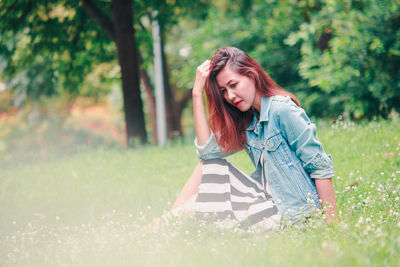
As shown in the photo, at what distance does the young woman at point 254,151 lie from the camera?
10.1ft

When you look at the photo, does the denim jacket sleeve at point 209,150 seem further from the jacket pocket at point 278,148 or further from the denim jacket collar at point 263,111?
the jacket pocket at point 278,148

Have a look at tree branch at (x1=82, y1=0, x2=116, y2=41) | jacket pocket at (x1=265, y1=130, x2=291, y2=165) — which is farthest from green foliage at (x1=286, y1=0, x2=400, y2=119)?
jacket pocket at (x1=265, y1=130, x2=291, y2=165)

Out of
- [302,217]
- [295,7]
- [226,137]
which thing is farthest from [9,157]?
[295,7]

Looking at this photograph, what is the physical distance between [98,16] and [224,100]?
6.75m

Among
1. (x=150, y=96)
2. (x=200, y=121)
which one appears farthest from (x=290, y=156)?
(x=150, y=96)

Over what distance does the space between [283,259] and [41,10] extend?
9584 mm

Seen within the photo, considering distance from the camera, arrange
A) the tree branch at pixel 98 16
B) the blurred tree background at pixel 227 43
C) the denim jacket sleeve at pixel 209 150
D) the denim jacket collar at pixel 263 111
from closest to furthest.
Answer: the denim jacket collar at pixel 263 111, the denim jacket sleeve at pixel 209 150, the blurred tree background at pixel 227 43, the tree branch at pixel 98 16

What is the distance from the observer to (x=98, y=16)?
368 inches

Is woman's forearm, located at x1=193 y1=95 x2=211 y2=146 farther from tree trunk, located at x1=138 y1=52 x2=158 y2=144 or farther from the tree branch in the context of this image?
tree trunk, located at x1=138 y1=52 x2=158 y2=144

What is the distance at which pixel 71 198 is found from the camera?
18.0 ft

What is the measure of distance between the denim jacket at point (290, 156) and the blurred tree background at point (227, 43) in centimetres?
517

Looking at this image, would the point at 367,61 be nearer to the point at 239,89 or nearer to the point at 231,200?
the point at 239,89

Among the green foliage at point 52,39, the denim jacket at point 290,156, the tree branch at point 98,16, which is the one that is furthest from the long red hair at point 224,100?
the green foliage at point 52,39

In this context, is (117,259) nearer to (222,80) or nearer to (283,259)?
(283,259)
